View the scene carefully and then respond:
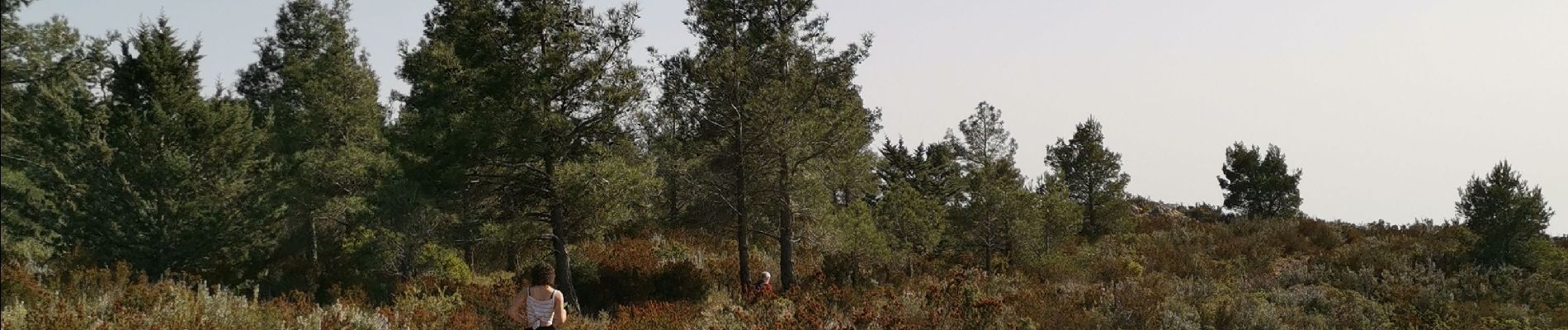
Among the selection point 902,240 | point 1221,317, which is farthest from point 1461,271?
point 902,240

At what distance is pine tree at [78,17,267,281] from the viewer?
14.5 meters

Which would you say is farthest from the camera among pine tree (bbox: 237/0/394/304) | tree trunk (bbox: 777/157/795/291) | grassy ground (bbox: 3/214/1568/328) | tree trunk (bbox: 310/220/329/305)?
pine tree (bbox: 237/0/394/304)

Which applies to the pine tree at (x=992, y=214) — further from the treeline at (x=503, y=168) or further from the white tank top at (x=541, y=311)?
the white tank top at (x=541, y=311)

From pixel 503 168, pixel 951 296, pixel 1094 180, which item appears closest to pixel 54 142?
pixel 503 168

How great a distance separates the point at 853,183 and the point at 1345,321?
28.9 feet

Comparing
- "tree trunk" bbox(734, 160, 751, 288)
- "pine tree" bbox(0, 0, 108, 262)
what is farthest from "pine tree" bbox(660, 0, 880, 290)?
"pine tree" bbox(0, 0, 108, 262)

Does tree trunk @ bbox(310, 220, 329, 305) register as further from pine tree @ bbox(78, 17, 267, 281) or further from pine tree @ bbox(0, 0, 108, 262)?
pine tree @ bbox(0, 0, 108, 262)

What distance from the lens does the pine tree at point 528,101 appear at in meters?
13.7

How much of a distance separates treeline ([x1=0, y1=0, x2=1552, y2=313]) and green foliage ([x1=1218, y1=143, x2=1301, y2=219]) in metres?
13.6

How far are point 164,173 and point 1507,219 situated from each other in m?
29.6

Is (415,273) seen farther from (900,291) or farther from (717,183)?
(900,291)

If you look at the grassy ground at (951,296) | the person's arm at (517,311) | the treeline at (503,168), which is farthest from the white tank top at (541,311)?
the treeline at (503,168)

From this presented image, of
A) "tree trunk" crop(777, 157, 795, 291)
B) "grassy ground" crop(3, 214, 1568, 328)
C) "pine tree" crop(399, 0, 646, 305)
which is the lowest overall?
"grassy ground" crop(3, 214, 1568, 328)

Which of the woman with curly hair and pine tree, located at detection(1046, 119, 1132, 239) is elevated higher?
pine tree, located at detection(1046, 119, 1132, 239)
